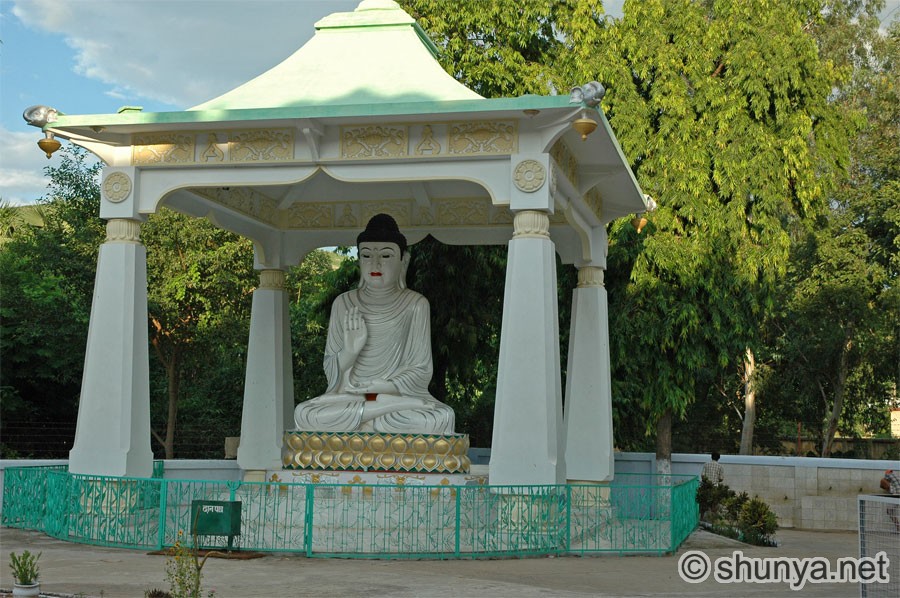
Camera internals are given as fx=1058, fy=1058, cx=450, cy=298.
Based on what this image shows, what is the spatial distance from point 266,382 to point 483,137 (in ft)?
21.9

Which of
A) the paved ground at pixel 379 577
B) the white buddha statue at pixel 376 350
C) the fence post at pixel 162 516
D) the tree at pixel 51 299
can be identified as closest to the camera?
the paved ground at pixel 379 577

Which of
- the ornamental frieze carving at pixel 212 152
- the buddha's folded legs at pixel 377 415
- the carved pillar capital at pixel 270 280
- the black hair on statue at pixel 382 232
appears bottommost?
the buddha's folded legs at pixel 377 415

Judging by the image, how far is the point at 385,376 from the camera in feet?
52.5

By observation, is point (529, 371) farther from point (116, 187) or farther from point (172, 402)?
point (172, 402)

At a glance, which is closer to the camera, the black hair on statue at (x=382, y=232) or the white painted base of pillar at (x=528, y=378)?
the white painted base of pillar at (x=528, y=378)

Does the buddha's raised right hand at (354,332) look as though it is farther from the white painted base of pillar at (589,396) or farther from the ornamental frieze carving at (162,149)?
the ornamental frieze carving at (162,149)

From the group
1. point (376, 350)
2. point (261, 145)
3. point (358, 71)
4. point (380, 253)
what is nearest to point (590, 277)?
point (380, 253)

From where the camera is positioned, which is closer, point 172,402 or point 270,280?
point 270,280

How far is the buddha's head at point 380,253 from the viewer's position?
648 inches

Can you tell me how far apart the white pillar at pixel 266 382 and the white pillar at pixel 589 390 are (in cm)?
483

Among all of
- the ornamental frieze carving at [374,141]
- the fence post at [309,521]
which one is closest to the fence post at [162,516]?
the fence post at [309,521]

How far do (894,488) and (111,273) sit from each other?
13177 millimetres

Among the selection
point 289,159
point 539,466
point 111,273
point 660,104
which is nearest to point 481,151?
point 289,159

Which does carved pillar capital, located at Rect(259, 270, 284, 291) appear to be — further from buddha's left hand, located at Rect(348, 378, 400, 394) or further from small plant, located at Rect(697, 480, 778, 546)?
small plant, located at Rect(697, 480, 778, 546)
